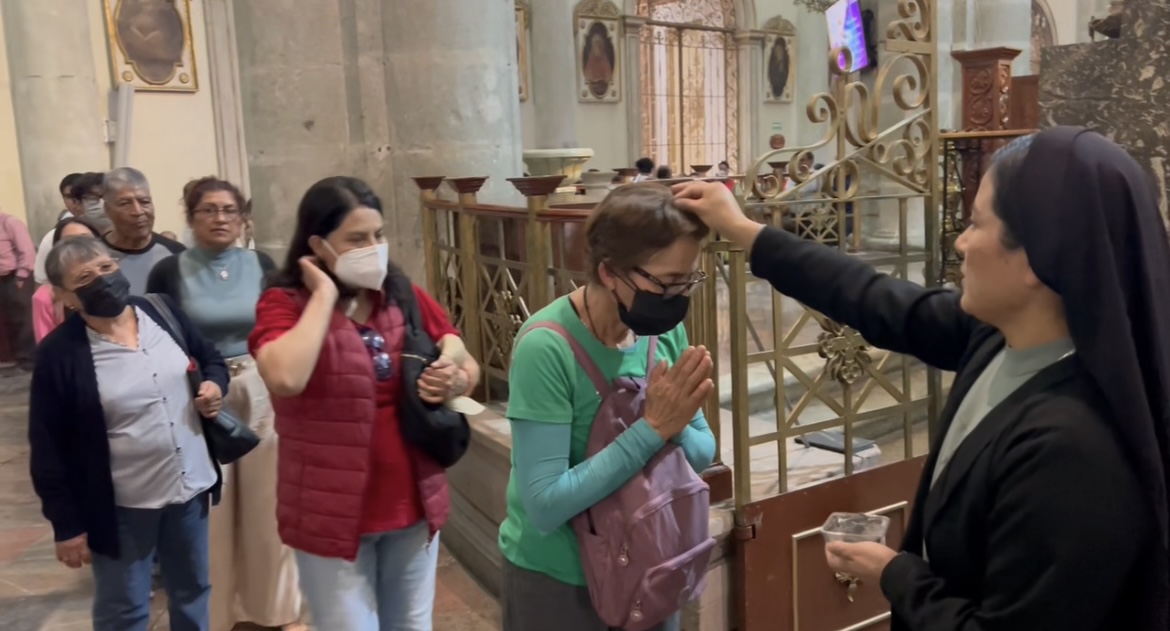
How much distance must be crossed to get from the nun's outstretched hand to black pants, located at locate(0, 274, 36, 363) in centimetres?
821

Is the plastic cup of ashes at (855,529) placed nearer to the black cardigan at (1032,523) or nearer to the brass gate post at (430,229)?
the black cardigan at (1032,523)

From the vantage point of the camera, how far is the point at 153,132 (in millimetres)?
10102

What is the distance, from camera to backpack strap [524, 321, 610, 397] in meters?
1.83

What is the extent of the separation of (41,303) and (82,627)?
52.1 inches

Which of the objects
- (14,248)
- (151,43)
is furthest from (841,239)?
(151,43)

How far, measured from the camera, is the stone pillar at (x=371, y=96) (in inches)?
195

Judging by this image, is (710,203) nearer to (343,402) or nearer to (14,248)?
(343,402)

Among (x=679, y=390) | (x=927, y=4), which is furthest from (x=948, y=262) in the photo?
(x=679, y=390)

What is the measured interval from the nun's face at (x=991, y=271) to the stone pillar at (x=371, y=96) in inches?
157

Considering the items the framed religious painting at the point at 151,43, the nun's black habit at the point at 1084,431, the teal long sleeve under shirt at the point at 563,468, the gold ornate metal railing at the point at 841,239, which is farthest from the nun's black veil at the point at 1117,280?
the framed religious painting at the point at 151,43

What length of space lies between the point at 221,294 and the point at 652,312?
1.92 metres

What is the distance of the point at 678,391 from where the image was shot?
68.9 inches

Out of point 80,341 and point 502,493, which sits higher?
point 80,341

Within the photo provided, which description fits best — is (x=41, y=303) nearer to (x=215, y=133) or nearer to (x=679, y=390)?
(x=679, y=390)
